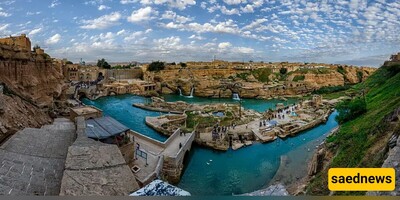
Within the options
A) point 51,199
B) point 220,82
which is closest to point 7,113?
point 51,199

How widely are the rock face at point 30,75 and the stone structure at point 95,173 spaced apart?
552cm

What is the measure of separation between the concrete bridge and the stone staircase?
170 cm

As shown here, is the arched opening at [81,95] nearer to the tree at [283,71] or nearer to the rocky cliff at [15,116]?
the rocky cliff at [15,116]

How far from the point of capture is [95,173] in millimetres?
3715

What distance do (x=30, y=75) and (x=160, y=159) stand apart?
5807 mm

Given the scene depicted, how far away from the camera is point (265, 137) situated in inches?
456

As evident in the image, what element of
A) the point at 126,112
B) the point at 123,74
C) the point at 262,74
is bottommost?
the point at 126,112

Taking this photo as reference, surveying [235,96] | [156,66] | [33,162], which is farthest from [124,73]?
[235,96]

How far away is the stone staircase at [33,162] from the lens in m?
3.66

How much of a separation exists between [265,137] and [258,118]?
357 cm

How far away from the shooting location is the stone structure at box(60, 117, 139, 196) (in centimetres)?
337

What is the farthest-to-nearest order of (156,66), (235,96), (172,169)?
(156,66)
(235,96)
(172,169)

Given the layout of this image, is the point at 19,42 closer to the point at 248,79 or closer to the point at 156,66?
the point at 156,66

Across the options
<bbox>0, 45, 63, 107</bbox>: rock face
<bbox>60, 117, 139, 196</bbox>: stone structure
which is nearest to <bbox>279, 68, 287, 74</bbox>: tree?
<bbox>0, 45, 63, 107</bbox>: rock face
